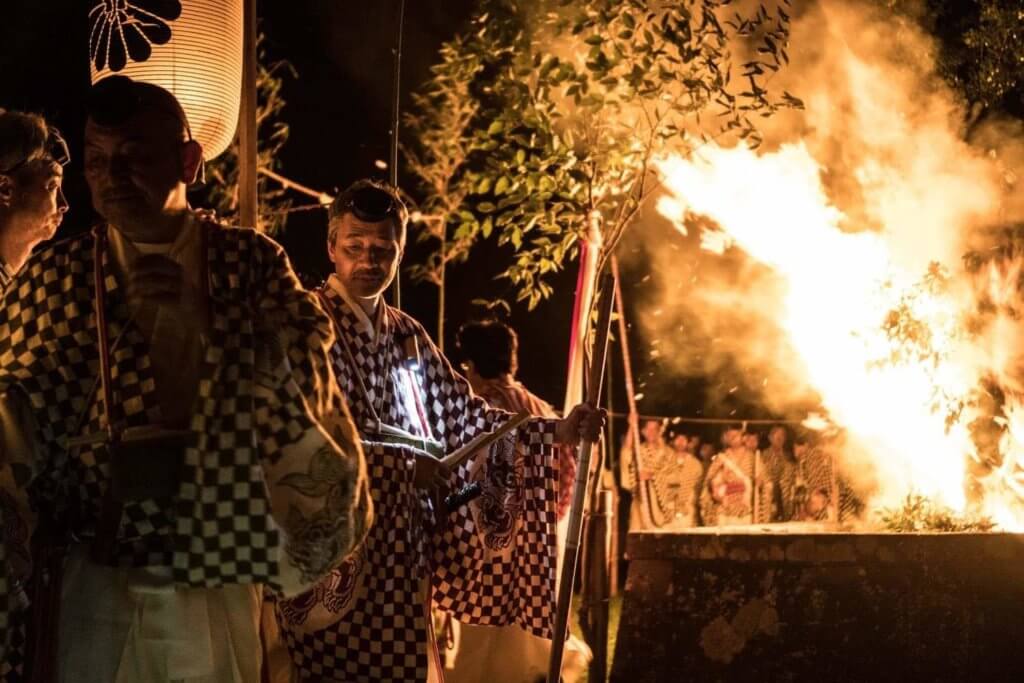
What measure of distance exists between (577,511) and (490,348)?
1973 mm

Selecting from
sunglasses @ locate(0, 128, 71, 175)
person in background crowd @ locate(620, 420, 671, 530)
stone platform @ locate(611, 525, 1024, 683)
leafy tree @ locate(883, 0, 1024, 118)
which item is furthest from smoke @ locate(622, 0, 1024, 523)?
person in background crowd @ locate(620, 420, 671, 530)

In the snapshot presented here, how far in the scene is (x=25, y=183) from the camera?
4.40 metres

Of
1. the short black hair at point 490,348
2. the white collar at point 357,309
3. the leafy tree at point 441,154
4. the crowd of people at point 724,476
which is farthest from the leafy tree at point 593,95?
the crowd of people at point 724,476

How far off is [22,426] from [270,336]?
664 millimetres

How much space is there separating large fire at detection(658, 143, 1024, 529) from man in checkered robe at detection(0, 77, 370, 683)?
4549mm

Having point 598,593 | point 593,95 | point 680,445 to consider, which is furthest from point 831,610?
point 680,445

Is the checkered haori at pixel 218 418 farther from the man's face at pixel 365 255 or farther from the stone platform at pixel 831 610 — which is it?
the stone platform at pixel 831 610

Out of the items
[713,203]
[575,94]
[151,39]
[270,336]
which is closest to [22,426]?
[270,336]

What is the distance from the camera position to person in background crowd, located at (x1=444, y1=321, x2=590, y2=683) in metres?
6.21

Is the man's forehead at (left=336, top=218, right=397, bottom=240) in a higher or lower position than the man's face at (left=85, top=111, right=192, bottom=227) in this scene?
higher

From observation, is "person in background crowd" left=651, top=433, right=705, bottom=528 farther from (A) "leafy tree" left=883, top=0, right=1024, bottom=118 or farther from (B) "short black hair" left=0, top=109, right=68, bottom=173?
(B) "short black hair" left=0, top=109, right=68, bottom=173

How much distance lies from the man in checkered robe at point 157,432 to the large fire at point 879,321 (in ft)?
14.9

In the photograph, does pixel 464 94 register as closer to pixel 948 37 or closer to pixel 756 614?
pixel 948 37

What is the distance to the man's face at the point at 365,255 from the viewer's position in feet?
16.1
